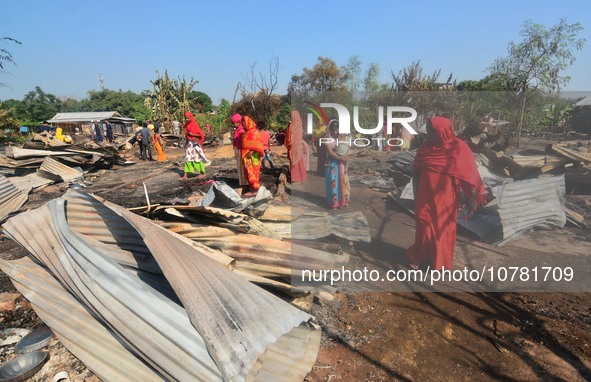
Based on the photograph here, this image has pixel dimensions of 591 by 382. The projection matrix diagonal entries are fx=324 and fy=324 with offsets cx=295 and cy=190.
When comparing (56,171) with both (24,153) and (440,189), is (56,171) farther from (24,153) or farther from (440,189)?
(440,189)

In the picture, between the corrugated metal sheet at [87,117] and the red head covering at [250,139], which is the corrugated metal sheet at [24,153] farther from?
the corrugated metal sheet at [87,117]

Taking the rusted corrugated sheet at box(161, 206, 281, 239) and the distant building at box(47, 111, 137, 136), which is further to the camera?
the distant building at box(47, 111, 137, 136)

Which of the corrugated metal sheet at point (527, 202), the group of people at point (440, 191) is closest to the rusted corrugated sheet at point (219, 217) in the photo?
the group of people at point (440, 191)

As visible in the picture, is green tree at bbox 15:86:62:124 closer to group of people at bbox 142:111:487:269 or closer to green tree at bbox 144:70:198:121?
green tree at bbox 144:70:198:121

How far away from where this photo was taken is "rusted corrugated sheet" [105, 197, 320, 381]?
190 centimetres

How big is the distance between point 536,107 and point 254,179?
6.50 metres

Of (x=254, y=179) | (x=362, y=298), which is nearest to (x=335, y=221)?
(x=362, y=298)

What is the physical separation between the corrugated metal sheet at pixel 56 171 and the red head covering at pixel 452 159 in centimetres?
957

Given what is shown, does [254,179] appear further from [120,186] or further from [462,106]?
[462,106]

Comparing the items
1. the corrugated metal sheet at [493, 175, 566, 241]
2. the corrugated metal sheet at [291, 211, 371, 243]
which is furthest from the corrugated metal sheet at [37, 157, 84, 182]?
the corrugated metal sheet at [493, 175, 566, 241]

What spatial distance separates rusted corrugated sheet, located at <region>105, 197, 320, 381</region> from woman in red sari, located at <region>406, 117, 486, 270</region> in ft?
6.19

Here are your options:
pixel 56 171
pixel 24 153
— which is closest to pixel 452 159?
pixel 56 171

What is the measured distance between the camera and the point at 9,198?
6.73 meters

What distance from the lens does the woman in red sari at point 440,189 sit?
345cm
